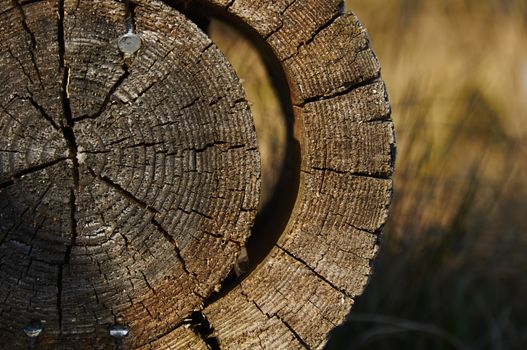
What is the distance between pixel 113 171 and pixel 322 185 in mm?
563

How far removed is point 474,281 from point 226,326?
201cm

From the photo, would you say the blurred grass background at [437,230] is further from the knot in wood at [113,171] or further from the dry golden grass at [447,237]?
the knot in wood at [113,171]

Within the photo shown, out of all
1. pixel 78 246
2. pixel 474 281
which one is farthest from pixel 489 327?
pixel 78 246

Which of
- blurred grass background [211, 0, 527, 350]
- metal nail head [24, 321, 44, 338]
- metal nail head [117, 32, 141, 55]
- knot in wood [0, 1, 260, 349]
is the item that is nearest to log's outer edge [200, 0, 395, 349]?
knot in wood [0, 1, 260, 349]

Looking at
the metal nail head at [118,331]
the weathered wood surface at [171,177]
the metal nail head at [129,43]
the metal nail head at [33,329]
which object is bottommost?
the metal nail head at [118,331]

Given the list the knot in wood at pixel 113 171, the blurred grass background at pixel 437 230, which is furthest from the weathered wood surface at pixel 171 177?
the blurred grass background at pixel 437 230

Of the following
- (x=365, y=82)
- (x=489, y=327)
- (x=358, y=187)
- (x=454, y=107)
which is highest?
(x=454, y=107)

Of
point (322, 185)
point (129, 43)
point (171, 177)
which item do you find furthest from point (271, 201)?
point (129, 43)

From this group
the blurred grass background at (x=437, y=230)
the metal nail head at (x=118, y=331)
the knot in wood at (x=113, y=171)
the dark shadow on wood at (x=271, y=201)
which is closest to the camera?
the knot in wood at (x=113, y=171)

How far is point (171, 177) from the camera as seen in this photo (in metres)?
1.86

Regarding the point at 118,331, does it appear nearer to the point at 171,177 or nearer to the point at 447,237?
the point at 171,177

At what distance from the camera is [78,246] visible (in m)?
1.84

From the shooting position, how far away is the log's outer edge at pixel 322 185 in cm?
191

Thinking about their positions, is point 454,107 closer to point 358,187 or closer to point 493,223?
point 493,223
